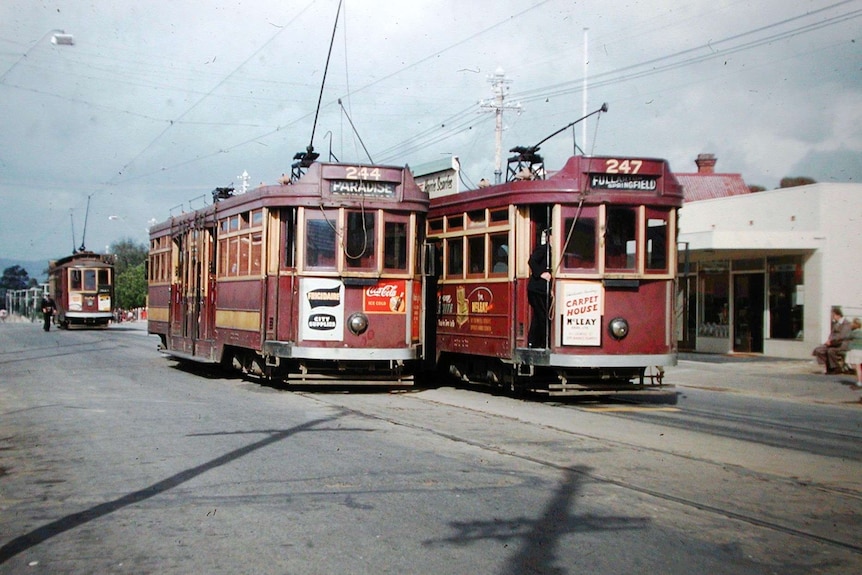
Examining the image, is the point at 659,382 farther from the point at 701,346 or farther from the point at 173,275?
the point at 701,346

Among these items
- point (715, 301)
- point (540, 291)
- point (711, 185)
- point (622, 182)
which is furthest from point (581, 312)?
point (711, 185)

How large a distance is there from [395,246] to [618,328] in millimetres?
3900

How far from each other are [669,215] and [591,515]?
8.08 meters

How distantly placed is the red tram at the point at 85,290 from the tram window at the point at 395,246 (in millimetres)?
32344

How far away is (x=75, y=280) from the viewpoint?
43031mm

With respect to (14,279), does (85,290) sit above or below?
below

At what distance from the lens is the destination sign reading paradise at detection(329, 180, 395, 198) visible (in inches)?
572

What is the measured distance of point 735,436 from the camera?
35.7 feet

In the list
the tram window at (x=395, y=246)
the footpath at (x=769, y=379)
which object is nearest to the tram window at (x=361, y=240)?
the tram window at (x=395, y=246)

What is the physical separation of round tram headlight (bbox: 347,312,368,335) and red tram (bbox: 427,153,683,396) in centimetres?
208

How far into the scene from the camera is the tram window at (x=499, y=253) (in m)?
14.1

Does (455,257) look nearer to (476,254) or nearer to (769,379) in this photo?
(476,254)

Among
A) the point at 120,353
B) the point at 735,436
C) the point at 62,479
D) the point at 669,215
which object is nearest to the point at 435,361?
the point at 669,215

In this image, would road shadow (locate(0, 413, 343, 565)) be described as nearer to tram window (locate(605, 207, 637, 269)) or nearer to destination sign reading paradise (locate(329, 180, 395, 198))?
destination sign reading paradise (locate(329, 180, 395, 198))
